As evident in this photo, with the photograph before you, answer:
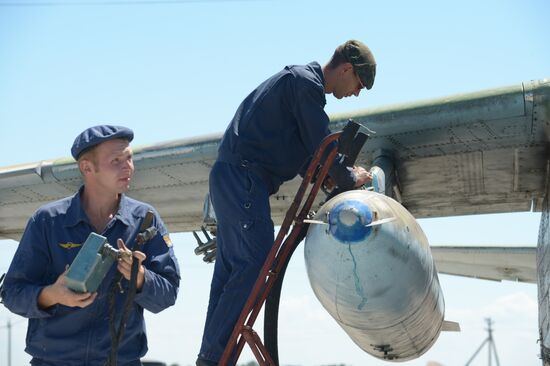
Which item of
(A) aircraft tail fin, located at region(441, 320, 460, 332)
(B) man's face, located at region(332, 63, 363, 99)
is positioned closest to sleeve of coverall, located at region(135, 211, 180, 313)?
(B) man's face, located at region(332, 63, 363, 99)

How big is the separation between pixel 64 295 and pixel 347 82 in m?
2.06

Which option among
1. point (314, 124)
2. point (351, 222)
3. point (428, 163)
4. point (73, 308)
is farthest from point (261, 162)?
point (428, 163)

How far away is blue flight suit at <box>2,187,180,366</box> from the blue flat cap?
29 cm

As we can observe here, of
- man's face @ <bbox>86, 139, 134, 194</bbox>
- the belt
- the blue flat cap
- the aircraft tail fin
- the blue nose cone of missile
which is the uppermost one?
the blue flat cap

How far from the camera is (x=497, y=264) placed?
46.9 ft

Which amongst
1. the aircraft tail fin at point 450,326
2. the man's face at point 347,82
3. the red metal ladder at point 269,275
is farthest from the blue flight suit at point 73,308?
the aircraft tail fin at point 450,326

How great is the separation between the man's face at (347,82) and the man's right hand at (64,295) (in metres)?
1.90

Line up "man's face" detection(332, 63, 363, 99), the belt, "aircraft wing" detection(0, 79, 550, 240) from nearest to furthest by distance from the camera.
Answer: the belt
"man's face" detection(332, 63, 363, 99)
"aircraft wing" detection(0, 79, 550, 240)

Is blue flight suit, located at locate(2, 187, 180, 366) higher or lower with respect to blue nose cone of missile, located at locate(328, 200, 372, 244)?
lower

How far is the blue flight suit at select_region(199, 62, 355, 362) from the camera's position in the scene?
171 inches

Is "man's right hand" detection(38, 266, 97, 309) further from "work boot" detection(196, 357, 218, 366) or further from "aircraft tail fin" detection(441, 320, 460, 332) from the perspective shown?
"aircraft tail fin" detection(441, 320, 460, 332)

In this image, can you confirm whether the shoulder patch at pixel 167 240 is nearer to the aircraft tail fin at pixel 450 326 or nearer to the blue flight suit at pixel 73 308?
the blue flight suit at pixel 73 308

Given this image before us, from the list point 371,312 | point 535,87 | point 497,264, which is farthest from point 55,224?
point 497,264

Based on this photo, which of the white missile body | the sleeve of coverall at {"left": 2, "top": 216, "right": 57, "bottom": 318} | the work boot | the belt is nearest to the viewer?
the white missile body
